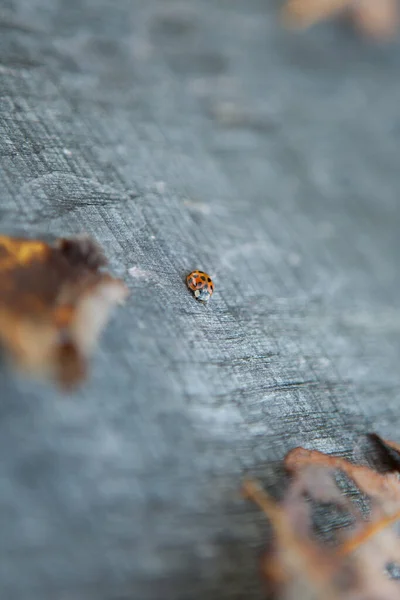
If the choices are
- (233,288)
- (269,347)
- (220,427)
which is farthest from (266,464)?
(233,288)

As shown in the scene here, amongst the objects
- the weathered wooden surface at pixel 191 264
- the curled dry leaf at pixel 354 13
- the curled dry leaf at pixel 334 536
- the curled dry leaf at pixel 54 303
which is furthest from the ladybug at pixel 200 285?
the curled dry leaf at pixel 354 13

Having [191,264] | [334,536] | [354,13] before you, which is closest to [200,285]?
[191,264]

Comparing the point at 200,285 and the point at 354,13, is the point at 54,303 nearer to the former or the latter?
the point at 200,285

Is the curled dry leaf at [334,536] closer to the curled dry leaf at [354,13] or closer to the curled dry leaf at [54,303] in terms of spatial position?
the curled dry leaf at [54,303]

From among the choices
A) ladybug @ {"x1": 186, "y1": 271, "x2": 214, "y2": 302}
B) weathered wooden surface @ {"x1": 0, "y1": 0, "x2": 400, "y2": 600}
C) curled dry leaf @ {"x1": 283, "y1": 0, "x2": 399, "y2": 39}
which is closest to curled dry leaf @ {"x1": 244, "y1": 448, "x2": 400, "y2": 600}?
weathered wooden surface @ {"x1": 0, "y1": 0, "x2": 400, "y2": 600}

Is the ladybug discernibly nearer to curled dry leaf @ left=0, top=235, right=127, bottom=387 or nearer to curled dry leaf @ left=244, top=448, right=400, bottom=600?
curled dry leaf @ left=0, top=235, right=127, bottom=387

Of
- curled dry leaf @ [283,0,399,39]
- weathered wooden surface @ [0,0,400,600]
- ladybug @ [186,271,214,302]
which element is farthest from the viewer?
curled dry leaf @ [283,0,399,39]
